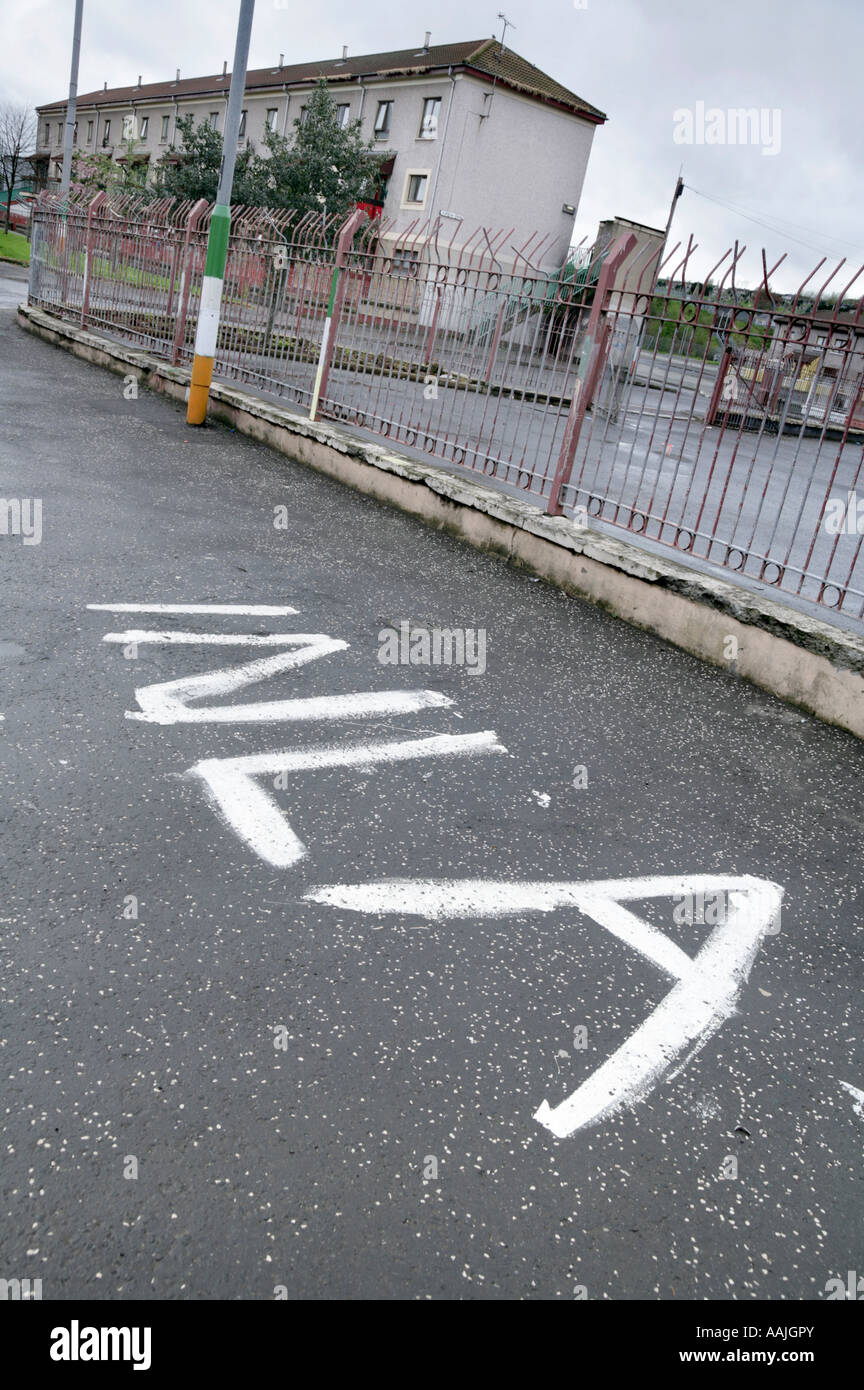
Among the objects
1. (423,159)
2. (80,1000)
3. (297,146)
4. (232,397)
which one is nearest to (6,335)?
(232,397)

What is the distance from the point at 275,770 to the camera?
167 inches

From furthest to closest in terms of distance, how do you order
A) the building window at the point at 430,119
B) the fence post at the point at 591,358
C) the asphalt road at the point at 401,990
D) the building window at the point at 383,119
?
1. the building window at the point at 383,119
2. the building window at the point at 430,119
3. the fence post at the point at 591,358
4. the asphalt road at the point at 401,990

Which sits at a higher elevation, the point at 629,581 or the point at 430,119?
the point at 430,119

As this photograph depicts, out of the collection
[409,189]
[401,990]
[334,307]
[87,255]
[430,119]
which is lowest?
[401,990]

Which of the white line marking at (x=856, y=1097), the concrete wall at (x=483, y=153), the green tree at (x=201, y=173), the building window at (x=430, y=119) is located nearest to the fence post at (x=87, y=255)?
the white line marking at (x=856, y=1097)

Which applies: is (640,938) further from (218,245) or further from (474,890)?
(218,245)

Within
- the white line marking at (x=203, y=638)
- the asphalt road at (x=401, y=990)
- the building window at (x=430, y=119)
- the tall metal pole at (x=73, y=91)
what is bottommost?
the asphalt road at (x=401, y=990)

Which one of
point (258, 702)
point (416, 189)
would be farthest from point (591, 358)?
point (416, 189)

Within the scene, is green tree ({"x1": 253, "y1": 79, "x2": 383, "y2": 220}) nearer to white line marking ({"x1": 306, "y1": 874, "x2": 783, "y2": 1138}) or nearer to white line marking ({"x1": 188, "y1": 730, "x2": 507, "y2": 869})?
white line marking ({"x1": 188, "y1": 730, "x2": 507, "y2": 869})

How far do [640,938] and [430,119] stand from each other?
4315 cm

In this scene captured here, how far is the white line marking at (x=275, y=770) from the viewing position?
12.1ft

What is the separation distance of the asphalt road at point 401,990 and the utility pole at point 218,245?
638 cm

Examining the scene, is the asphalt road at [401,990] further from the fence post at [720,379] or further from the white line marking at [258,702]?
the fence post at [720,379]

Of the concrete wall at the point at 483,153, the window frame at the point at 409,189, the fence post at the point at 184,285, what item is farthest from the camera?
the window frame at the point at 409,189
